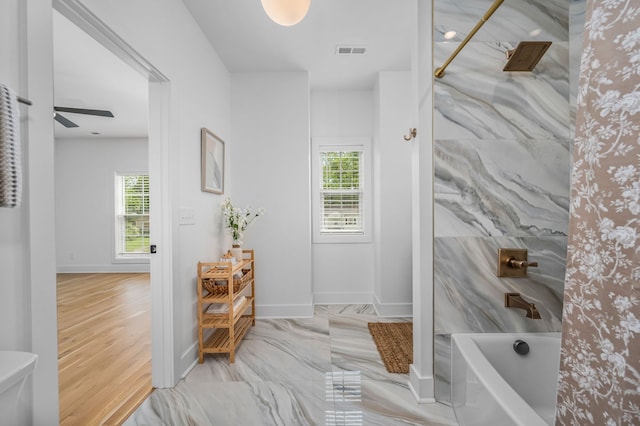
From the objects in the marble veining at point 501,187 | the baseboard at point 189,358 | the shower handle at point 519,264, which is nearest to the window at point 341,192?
the baseboard at point 189,358

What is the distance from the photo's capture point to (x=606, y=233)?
610 mm

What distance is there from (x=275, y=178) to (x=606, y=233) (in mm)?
2995

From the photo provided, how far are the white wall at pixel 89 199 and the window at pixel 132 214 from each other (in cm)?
13

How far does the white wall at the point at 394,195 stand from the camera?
3.43m

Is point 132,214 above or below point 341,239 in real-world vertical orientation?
above

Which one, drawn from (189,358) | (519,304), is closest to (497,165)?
(519,304)

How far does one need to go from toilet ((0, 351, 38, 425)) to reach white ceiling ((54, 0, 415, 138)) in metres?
2.42

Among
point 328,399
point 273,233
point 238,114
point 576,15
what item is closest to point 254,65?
point 238,114

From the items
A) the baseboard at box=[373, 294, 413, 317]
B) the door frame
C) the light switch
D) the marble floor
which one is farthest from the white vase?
the baseboard at box=[373, 294, 413, 317]

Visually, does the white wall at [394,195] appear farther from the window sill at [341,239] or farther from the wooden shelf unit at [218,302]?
the wooden shelf unit at [218,302]

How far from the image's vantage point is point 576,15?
1.71m

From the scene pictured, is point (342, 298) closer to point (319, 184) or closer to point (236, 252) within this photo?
point (319, 184)

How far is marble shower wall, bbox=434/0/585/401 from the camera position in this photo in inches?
69.5

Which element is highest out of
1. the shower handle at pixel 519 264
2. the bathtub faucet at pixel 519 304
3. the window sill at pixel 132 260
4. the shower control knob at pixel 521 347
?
the shower handle at pixel 519 264
